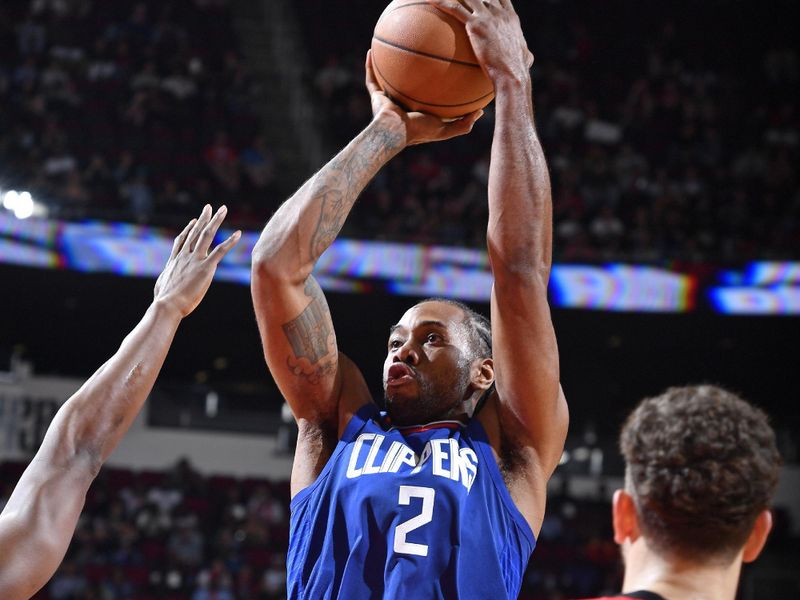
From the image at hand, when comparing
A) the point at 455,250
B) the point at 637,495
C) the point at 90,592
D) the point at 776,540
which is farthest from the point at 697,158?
the point at 637,495

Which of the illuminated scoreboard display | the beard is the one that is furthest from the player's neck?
the illuminated scoreboard display

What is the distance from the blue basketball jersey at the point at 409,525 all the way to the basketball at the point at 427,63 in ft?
2.96

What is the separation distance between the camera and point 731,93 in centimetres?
1346

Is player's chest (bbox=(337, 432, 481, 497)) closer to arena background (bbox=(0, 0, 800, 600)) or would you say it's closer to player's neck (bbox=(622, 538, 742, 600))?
player's neck (bbox=(622, 538, 742, 600))

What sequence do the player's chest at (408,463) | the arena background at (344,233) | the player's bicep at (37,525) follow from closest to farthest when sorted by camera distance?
the player's bicep at (37,525), the player's chest at (408,463), the arena background at (344,233)

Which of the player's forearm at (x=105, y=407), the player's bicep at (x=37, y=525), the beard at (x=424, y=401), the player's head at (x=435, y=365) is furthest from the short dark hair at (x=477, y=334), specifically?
the player's bicep at (x=37, y=525)

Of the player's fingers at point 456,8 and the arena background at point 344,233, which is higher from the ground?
the arena background at point 344,233

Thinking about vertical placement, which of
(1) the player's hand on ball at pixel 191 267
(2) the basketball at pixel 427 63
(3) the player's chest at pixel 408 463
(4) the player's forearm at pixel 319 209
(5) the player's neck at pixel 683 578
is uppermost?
(2) the basketball at pixel 427 63

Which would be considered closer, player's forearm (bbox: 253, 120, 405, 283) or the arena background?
player's forearm (bbox: 253, 120, 405, 283)

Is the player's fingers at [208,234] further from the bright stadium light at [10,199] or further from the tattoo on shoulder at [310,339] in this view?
the bright stadium light at [10,199]

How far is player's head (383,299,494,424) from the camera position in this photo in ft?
8.72

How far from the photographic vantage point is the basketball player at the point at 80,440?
73.0 inches

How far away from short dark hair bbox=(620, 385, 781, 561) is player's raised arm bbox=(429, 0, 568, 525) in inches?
34.4

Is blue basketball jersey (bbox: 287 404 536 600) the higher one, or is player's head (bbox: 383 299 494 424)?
player's head (bbox: 383 299 494 424)
